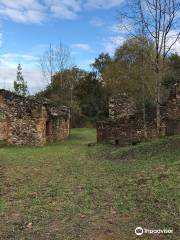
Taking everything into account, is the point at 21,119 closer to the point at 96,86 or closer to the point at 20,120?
the point at 20,120

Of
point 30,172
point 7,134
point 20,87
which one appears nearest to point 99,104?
point 20,87

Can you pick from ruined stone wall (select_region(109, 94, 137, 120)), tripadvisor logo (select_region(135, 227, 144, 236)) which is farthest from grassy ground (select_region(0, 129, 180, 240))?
ruined stone wall (select_region(109, 94, 137, 120))

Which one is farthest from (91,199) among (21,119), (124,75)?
(124,75)

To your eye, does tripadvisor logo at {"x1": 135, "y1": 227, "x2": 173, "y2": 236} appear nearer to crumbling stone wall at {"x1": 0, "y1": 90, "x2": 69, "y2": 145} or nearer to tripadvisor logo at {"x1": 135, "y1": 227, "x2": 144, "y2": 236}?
tripadvisor logo at {"x1": 135, "y1": 227, "x2": 144, "y2": 236}

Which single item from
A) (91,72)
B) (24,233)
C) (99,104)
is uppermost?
(91,72)

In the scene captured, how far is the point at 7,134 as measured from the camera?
75.9 feet

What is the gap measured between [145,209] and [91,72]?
46718 mm

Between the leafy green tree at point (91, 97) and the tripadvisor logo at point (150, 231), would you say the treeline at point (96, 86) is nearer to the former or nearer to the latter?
the leafy green tree at point (91, 97)

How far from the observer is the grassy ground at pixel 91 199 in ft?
21.9

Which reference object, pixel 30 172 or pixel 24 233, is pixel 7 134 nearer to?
pixel 30 172

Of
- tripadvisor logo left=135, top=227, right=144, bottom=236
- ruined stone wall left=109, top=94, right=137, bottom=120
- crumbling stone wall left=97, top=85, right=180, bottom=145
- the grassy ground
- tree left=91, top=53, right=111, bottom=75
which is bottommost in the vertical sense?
tripadvisor logo left=135, top=227, right=144, bottom=236

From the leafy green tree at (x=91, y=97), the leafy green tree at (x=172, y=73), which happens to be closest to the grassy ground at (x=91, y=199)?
the leafy green tree at (x=172, y=73)

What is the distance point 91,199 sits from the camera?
8625 mm

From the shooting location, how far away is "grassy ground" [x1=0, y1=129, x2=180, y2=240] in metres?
6.68
